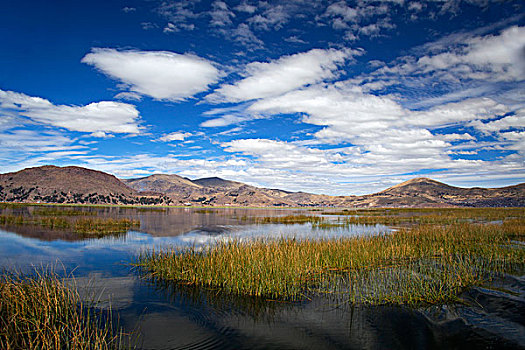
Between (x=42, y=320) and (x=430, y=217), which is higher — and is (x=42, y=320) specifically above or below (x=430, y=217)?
above

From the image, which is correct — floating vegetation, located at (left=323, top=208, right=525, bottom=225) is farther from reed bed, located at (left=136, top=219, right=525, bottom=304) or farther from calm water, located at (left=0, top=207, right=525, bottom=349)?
calm water, located at (left=0, top=207, right=525, bottom=349)

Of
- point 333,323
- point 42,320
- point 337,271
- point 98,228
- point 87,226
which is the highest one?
point 87,226

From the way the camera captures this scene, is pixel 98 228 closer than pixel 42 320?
No

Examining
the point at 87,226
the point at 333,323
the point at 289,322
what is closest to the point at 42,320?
the point at 289,322

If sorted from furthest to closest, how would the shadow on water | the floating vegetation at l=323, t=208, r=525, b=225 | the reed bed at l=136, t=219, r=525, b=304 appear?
the floating vegetation at l=323, t=208, r=525, b=225 < the reed bed at l=136, t=219, r=525, b=304 < the shadow on water

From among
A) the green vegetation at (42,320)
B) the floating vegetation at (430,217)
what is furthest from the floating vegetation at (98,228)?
the floating vegetation at (430,217)

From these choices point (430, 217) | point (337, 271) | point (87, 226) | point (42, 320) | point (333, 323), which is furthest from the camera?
point (430, 217)

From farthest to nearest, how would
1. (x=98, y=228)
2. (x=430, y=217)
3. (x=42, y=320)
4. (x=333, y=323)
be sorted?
(x=430, y=217) → (x=98, y=228) → (x=333, y=323) → (x=42, y=320)

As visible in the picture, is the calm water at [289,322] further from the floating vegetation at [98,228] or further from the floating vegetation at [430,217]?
the floating vegetation at [430,217]

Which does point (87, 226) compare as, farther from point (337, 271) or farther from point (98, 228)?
point (337, 271)

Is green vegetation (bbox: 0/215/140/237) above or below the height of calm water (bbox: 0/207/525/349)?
above

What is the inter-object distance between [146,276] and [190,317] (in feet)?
19.2

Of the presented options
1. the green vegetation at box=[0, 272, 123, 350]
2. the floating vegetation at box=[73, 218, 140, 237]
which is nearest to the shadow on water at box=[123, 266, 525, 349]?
the green vegetation at box=[0, 272, 123, 350]

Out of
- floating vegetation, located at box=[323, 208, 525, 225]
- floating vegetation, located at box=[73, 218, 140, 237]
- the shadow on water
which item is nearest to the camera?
the shadow on water
